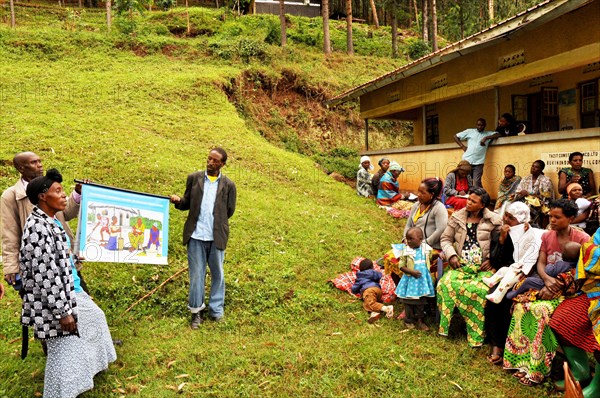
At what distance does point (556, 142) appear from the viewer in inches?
318

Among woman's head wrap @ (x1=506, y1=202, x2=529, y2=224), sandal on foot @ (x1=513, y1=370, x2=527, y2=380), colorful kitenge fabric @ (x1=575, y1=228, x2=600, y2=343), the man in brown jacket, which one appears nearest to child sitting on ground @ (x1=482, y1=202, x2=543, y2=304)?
woman's head wrap @ (x1=506, y1=202, x2=529, y2=224)

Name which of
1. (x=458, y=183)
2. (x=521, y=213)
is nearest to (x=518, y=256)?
(x=521, y=213)

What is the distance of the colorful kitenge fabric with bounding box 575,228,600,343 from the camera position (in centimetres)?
362

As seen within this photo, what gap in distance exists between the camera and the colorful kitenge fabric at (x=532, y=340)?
4.00 meters

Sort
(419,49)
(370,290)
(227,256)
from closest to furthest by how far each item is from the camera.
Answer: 1. (370,290)
2. (227,256)
3. (419,49)

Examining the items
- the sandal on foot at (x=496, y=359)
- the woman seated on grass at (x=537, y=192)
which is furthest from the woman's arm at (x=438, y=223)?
the woman seated on grass at (x=537, y=192)

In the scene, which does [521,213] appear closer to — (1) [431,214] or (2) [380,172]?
(1) [431,214]

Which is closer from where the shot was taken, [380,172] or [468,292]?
[468,292]

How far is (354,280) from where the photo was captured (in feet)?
21.7

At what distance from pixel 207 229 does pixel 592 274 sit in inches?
154

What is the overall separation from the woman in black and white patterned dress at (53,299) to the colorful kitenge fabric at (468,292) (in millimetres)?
3544

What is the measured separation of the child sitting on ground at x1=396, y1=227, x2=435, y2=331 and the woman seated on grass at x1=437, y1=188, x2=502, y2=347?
0.22 metres

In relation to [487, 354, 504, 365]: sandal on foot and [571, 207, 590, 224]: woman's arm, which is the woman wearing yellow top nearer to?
[487, 354, 504, 365]: sandal on foot

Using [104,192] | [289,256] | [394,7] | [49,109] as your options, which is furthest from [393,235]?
[394,7]
